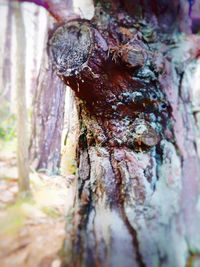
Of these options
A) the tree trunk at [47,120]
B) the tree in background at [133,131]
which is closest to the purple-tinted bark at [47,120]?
the tree trunk at [47,120]

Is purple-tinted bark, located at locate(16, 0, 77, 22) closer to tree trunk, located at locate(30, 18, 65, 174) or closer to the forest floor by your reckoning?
tree trunk, located at locate(30, 18, 65, 174)

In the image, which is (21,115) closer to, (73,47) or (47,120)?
(47,120)

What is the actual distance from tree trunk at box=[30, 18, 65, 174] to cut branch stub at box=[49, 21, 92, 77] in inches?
5.0

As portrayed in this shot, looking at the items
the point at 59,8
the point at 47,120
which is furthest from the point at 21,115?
the point at 59,8

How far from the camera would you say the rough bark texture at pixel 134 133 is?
20.6 inches

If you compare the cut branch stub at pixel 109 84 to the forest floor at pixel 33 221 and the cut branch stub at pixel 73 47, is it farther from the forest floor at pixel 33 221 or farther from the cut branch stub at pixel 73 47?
the forest floor at pixel 33 221

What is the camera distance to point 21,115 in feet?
2.46

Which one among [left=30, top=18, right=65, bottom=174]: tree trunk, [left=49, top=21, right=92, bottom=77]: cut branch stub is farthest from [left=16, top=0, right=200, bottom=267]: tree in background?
[left=30, top=18, right=65, bottom=174]: tree trunk

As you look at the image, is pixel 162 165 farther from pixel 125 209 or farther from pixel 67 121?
pixel 67 121

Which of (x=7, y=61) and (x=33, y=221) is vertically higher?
(x=7, y=61)

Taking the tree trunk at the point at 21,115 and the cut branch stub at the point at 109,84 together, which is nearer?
the cut branch stub at the point at 109,84

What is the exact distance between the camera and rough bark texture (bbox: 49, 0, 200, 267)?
0.52m

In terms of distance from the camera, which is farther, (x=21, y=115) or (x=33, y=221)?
(x=21, y=115)

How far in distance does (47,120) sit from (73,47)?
257 millimetres
